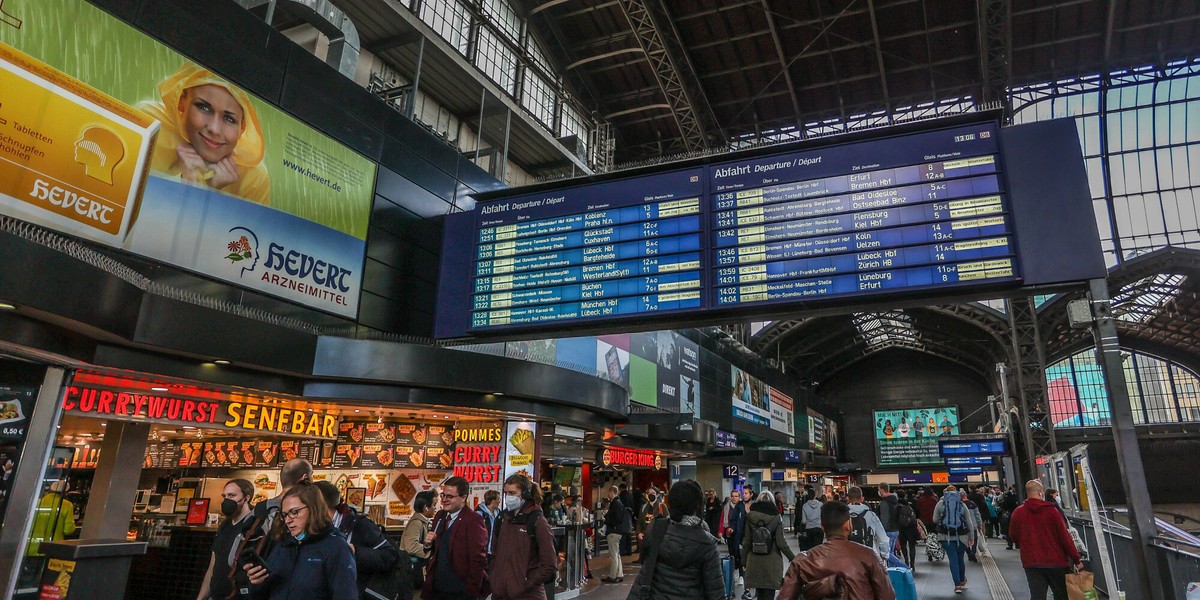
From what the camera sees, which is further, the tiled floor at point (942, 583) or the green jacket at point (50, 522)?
the tiled floor at point (942, 583)

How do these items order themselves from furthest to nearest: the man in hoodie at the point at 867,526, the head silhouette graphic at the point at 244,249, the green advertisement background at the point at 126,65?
the head silhouette graphic at the point at 244,249 < the man in hoodie at the point at 867,526 < the green advertisement background at the point at 126,65

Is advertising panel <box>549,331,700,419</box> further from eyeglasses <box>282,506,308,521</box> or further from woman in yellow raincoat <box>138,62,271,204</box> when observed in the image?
eyeglasses <box>282,506,308,521</box>

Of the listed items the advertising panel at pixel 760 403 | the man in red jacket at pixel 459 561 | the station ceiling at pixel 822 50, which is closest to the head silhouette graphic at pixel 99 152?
the man in red jacket at pixel 459 561

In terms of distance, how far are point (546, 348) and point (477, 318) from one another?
622 centimetres

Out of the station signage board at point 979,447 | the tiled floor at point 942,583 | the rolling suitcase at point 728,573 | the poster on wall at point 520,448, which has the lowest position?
the tiled floor at point 942,583

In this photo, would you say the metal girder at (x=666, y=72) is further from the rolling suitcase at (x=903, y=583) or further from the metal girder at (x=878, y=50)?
the rolling suitcase at (x=903, y=583)

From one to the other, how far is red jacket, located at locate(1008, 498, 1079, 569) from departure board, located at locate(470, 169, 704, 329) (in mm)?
3968

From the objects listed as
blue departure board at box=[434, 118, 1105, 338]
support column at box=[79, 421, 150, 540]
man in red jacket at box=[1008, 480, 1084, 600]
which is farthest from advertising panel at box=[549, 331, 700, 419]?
man in red jacket at box=[1008, 480, 1084, 600]

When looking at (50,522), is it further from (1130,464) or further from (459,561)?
(1130,464)

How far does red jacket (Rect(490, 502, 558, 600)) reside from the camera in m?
4.83

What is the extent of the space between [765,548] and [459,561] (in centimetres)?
351

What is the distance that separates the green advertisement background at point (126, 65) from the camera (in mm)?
6730

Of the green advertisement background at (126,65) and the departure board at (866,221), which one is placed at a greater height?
the green advertisement background at (126,65)

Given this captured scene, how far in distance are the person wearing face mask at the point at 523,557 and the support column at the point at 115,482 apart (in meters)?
5.85
